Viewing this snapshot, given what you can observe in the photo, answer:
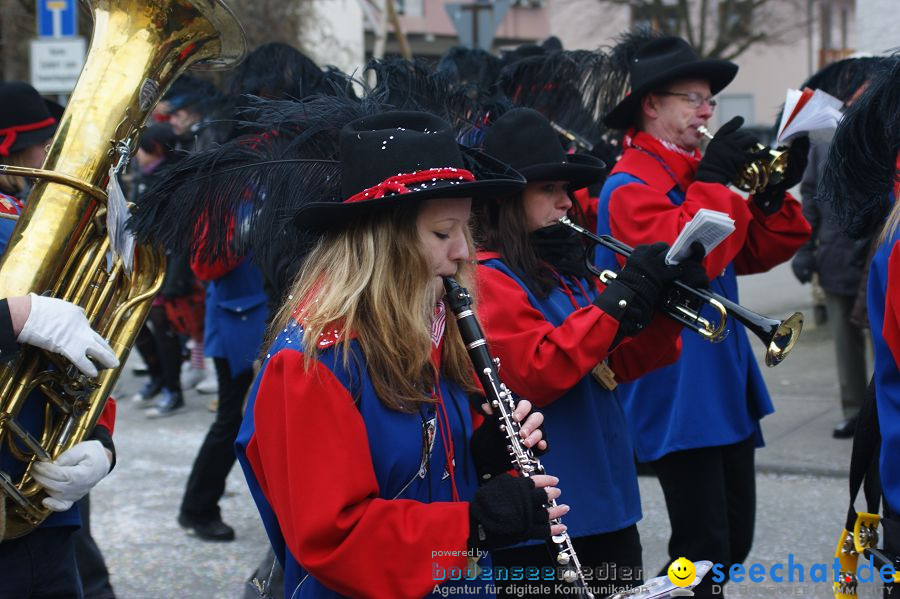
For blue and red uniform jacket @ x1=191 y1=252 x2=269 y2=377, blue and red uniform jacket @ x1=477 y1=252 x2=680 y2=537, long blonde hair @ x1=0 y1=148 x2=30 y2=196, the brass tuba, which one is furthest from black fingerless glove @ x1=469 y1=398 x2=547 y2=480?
blue and red uniform jacket @ x1=191 y1=252 x2=269 y2=377

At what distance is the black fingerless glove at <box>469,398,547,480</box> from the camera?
229 centimetres

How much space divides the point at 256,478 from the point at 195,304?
5.60 meters

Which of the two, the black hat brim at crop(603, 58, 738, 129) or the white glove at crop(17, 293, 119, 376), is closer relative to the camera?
the white glove at crop(17, 293, 119, 376)

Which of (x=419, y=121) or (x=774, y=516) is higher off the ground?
(x=419, y=121)

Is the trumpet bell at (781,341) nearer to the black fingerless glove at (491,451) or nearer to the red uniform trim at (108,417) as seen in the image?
the black fingerless glove at (491,451)

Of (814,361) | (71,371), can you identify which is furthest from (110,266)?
(814,361)

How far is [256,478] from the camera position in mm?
2262

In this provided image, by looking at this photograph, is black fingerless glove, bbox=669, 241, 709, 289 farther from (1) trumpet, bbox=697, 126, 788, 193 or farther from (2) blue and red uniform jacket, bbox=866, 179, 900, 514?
(1) trumpet, bbox=697, 126, 788, 193

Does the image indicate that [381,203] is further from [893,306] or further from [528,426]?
[893,306]

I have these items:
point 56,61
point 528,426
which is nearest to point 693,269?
point 528,426

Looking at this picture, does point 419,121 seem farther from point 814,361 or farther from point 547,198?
point 814,361

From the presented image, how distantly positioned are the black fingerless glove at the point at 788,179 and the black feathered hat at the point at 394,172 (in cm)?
177

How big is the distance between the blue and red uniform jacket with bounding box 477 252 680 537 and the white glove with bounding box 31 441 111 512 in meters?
1.01

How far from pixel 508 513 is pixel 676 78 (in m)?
2.25
